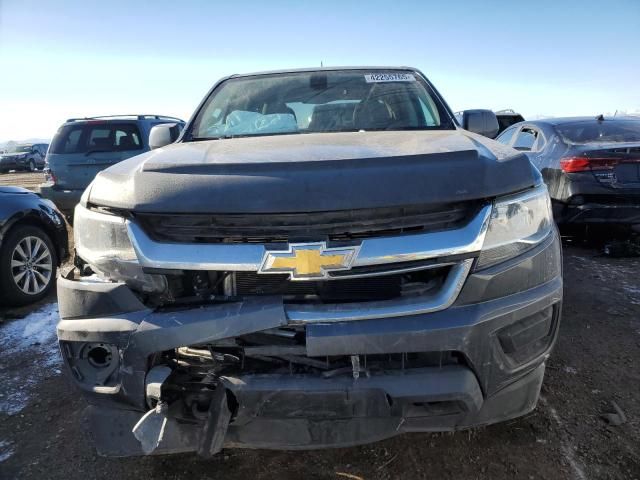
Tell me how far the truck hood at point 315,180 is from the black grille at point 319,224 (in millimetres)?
47

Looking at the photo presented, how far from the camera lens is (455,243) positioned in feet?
5.84

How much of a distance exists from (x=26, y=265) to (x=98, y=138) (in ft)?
13.2

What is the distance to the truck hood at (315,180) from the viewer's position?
1761mm

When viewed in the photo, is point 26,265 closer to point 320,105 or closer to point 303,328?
point 320,105

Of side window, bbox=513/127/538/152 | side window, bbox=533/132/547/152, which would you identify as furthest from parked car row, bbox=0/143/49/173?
side window, bbox=533/132/547/152

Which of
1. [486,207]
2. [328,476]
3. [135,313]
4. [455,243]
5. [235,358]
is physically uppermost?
[486,207]

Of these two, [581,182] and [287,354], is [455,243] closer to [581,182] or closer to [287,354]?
[287,354]

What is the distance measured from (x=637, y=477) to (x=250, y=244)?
197cm

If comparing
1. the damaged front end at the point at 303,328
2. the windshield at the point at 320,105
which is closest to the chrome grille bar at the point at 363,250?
the damaged front end at the point at 303,328

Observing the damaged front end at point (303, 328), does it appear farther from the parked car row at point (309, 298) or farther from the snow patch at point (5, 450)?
the snow patch at point (5, 450)

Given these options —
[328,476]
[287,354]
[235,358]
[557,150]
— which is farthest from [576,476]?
[557,150]

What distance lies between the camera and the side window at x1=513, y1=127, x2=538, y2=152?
6753 mm

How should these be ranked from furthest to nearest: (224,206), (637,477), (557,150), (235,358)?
(557,150) → (637,477) → (235,358) → (224,206)

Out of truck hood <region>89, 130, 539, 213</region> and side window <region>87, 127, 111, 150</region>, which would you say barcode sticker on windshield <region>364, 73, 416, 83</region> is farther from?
side window <region>87, 127, 111, 150</region>
